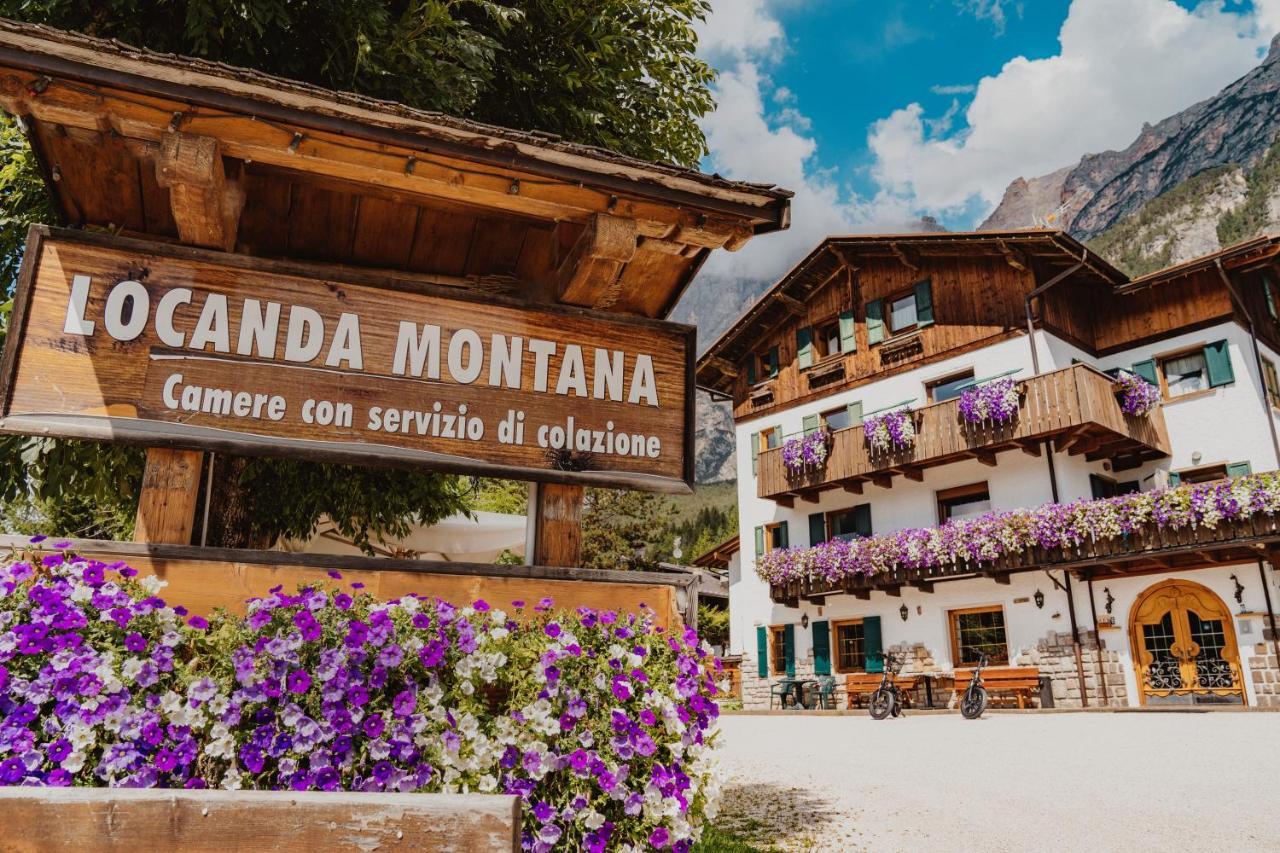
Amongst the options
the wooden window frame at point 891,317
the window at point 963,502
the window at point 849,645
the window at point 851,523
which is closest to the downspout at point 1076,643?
the window at point 963,502

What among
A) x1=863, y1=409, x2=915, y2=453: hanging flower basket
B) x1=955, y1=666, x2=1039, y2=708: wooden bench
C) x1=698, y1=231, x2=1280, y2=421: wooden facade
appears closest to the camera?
x1=955, y1=666, x2=1039, y2=708: wooden bench

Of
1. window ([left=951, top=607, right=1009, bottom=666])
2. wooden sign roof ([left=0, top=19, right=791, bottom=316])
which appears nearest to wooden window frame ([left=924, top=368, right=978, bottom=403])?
window ([left=951, top=607, right=1009, bottom=666])

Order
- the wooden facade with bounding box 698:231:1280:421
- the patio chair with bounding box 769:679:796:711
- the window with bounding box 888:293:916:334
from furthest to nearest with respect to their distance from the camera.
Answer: the window with bounding box 888:293:916:334, the patio chair with bounding box 769:679:796:711, the wooden facade with bounding box 698:231:1280:421

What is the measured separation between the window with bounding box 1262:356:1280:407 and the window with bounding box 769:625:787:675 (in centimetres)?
1240

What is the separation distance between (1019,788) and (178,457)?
22.4 feet

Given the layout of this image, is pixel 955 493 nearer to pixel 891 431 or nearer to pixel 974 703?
pixel 891 431

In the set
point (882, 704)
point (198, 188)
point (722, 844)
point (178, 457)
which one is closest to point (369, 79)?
point (198, 188)

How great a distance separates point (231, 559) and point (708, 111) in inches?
257

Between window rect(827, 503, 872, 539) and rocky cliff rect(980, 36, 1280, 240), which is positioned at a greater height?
rocky cliff rect(980, 36, 1280, 240)

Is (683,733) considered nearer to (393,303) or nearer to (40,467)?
(393,303)

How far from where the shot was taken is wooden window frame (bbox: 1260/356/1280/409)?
57.9ft

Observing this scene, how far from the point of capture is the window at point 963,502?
1969cm

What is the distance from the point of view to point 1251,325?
719 inches

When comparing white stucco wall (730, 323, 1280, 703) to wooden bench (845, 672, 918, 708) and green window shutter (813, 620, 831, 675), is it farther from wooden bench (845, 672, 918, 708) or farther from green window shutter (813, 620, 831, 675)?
wooden bench (845, 672, 918, 708)
